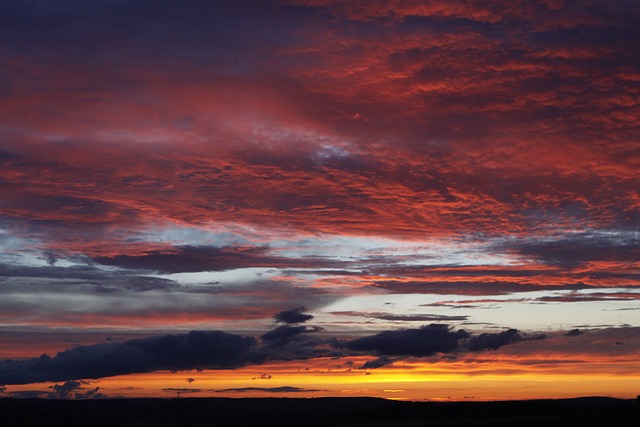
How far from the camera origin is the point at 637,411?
→ 13425 cm

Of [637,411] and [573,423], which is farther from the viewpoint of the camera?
[573,423]

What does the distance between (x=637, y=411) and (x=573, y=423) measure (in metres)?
65.1

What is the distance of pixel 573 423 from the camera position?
195500mm
